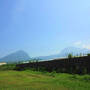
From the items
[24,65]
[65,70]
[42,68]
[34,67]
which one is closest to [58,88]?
[65,70]

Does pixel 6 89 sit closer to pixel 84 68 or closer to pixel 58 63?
pixel 84 68

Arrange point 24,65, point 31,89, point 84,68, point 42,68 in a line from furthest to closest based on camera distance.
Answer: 1. point 24,65
2. point 42,68
3. point 84,68
4. point 31,89

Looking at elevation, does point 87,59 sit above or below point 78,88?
above

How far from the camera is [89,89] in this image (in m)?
6.29

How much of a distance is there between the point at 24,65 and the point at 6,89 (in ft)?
40.5

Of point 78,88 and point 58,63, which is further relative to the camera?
point 58,63

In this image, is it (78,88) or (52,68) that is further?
(52,68)

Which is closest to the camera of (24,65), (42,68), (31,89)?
(31,89)

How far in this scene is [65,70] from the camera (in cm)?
1358

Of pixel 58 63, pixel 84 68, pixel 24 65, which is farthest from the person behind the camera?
pixel 24 65

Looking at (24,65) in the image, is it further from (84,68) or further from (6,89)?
(6,89)

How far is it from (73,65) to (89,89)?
7.08 m

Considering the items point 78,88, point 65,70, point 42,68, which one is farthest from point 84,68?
point 78,88

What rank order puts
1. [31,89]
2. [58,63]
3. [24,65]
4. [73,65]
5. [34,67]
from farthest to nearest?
[24,65]
[34,67]
[58,63]
[73,65]
[31,89]
